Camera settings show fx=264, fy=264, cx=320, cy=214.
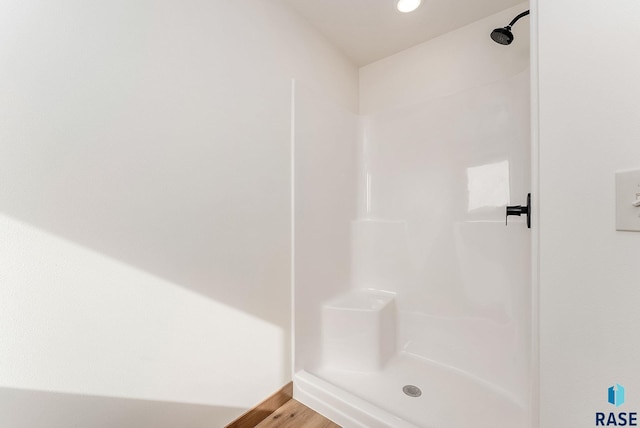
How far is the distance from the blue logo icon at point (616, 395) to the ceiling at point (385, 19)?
1919 mm

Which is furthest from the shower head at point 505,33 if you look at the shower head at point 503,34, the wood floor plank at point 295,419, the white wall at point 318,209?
the wood floor plank at point 295,419

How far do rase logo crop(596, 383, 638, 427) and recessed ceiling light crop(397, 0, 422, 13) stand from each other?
1.89 metres

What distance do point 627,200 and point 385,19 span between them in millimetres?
1660

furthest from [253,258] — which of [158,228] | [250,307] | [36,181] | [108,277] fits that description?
[36,181]

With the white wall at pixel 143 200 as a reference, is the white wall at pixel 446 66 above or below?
above

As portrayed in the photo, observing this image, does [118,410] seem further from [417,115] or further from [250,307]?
[417,115]

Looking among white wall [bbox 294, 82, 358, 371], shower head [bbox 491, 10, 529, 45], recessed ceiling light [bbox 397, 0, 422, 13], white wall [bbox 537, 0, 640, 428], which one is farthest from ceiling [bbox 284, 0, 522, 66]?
white wall [bbox 537, 0, 640, 428]

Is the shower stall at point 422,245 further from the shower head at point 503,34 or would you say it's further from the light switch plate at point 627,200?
the light switch plate at point 627,200

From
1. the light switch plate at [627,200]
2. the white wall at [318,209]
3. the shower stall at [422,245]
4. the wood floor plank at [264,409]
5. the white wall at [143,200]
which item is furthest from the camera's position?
the white wall at [318,209]

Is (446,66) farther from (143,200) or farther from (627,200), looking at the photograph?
(143,200)

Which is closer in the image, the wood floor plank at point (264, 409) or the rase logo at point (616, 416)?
the rase logo at point (616, 416)

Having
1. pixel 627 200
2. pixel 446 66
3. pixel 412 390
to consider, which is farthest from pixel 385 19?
pixel 412 390

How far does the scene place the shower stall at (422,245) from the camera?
5.05ft

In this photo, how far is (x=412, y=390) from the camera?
1615 mm
